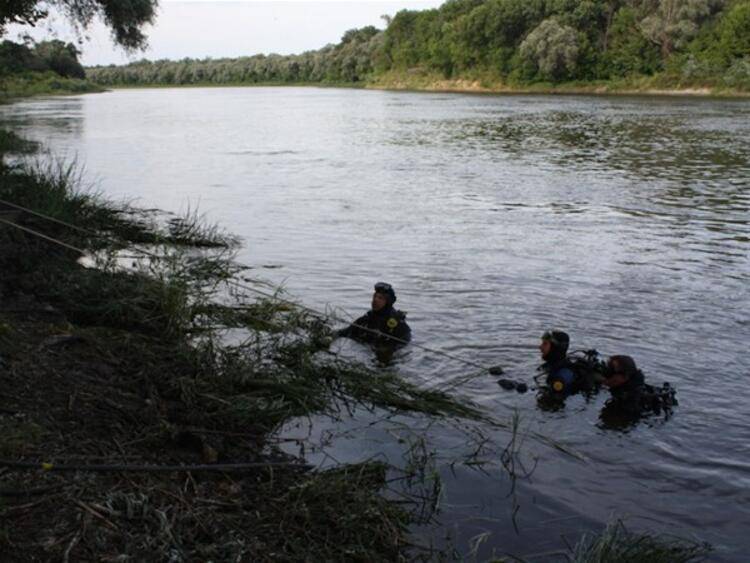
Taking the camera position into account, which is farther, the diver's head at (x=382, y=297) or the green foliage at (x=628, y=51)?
the green foliage at (x=628, y=51)

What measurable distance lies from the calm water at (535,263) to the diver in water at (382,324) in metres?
0.20

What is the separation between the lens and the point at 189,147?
36.7 metres

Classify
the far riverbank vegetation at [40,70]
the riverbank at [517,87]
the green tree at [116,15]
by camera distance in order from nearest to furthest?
1. the green tree at [116,15]
2. the far riverbank vegetation at [40,70]
3. the riverbank at [517,87]

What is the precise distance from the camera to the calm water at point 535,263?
20.5ft

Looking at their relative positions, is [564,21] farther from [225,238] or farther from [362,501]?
[362,501]

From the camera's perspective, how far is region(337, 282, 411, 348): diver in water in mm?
9398

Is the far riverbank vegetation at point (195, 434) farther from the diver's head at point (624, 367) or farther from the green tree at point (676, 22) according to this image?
the green tree at point (676, 22)

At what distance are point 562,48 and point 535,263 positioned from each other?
87321mm

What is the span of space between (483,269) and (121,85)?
191816 mm

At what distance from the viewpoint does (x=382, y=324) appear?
374 inches

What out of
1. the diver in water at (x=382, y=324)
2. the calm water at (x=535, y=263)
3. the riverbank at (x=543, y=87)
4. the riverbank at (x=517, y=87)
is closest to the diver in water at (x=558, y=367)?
the calm water at (x=535, y=263)

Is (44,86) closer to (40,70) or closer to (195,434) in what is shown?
(40,70)

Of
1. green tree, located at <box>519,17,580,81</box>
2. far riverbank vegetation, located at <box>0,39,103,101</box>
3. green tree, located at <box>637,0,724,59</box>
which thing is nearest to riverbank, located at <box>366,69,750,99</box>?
green tree, located at <box>519,17,580,81</box>

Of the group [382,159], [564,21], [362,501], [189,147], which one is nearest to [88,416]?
[362,501]
